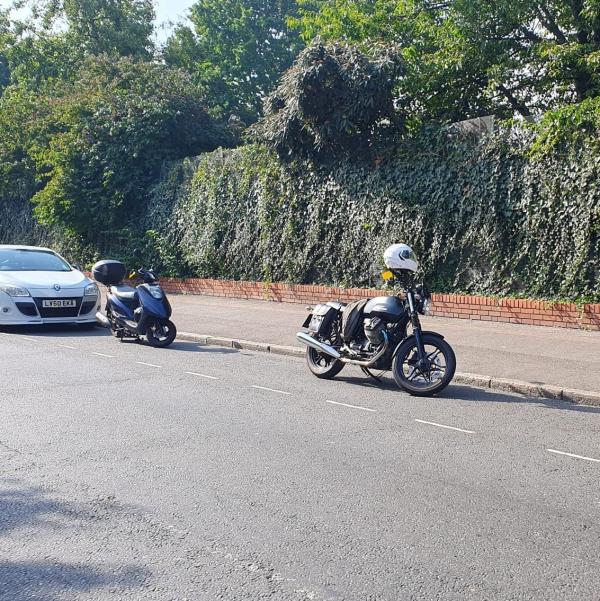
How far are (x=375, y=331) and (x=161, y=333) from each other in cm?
467

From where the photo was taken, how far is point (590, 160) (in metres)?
12.1

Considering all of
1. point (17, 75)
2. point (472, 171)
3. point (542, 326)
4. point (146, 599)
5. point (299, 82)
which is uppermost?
point (17, 75)

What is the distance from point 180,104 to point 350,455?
18800 mm

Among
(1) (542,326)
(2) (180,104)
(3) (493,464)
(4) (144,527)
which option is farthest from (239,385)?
(2) (180,104)

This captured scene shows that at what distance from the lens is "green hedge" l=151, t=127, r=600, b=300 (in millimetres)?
12461

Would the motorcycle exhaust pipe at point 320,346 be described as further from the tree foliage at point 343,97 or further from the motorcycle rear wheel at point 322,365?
the tree foliage at point 343,97

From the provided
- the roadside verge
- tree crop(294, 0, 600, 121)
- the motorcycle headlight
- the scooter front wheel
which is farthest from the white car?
tree crop(294, 0, 600, 121)

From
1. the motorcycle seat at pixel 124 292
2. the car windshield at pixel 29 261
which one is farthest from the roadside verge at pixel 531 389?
the car windshield at pixel 29 261

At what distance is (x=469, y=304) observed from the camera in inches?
540

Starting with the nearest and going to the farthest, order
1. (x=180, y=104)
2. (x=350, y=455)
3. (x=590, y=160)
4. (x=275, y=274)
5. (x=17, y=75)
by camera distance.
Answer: (x=350, y=455)
(x=590, y=160)
(x=275, y=274)
(x=180, y=104)
(x=17, y=75)

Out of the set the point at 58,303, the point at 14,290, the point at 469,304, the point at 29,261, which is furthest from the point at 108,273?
the point at 469,304

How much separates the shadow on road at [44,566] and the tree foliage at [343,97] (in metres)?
11.9

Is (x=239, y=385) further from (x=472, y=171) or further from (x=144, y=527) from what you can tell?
(x=472, y=171)

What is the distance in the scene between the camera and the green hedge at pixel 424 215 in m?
12.5
